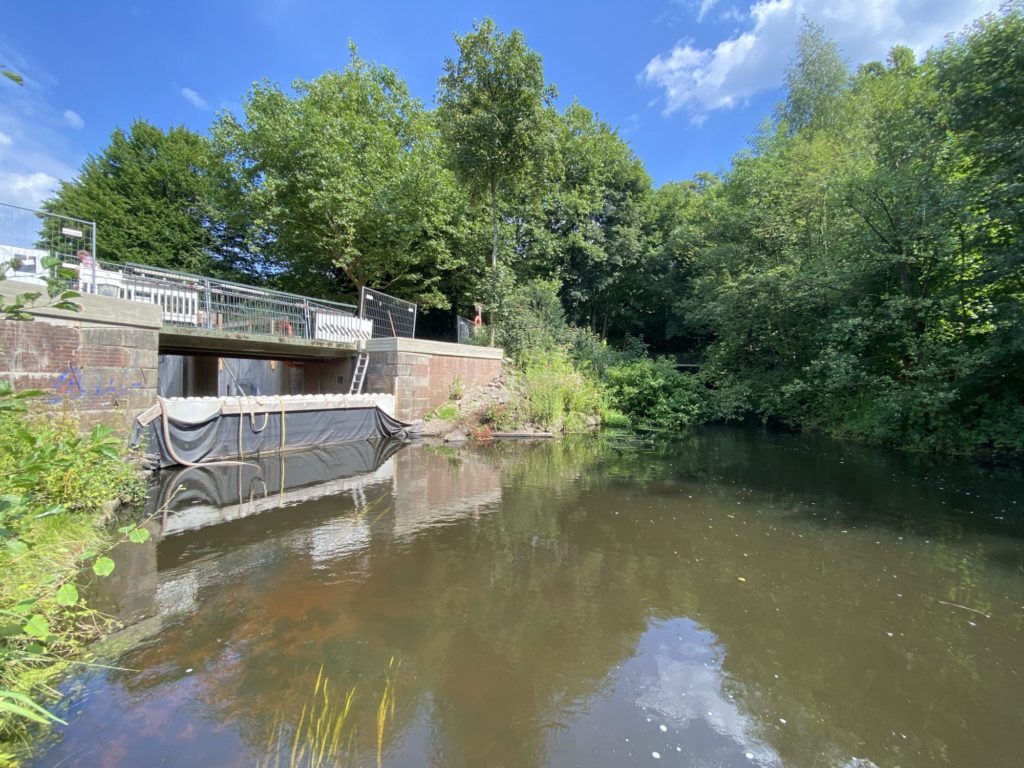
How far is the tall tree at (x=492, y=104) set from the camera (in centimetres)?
1268

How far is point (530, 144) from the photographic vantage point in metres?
13.5

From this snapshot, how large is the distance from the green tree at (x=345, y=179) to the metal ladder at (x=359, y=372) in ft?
18.1

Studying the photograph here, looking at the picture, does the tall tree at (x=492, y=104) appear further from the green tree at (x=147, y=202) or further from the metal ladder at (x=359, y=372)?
the green tree at (x=147, y=202)

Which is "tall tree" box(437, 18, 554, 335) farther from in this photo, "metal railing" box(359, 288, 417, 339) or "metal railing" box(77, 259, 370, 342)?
"metal railing" box(77, 259, 370, 342)

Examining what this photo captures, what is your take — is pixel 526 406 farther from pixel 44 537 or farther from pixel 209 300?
pixel 44 537

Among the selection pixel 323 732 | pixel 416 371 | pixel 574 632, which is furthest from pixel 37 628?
pixel 416 371

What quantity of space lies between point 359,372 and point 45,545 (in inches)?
339

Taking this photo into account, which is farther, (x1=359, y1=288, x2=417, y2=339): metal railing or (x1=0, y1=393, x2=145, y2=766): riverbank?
(x1=359, y1=288, x2=417, y2=339): metal railing

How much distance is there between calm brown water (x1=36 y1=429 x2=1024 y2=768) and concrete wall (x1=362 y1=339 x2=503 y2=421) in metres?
5.65

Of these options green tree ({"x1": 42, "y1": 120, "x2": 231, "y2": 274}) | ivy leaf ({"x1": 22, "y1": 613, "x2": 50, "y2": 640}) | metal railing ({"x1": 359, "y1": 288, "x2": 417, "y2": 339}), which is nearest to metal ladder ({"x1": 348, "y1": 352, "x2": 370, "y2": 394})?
metal railing ({"x1": 359, "y1": 288, "x2": 417, "y2": 339})

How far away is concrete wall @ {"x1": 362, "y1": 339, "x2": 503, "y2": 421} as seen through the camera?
1161cm

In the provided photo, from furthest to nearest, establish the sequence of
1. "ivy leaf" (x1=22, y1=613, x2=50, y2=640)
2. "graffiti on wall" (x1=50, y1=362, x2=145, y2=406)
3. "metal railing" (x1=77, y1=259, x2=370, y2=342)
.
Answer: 1. "metal railing" (x1=77, y1=259, x2=370, y2=342)
2. "graffiti on wall" (x1=50, y1=362, x2=145, y2=406)
3. "ivy leaf" (x1=22, y1=613, x2=50, y2=640)

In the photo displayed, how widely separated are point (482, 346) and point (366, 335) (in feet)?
12.5

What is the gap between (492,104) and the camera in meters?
13.1
